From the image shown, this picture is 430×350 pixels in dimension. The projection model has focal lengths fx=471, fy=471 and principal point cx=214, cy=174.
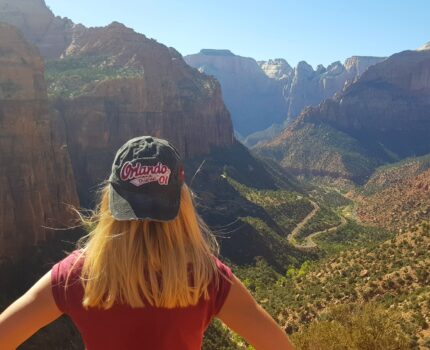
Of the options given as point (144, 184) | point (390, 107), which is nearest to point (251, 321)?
point (144, 184)

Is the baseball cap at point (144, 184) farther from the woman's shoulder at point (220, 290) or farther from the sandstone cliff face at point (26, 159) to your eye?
the sandstone cliff face at point (26, 159)

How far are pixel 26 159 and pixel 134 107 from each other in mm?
48125

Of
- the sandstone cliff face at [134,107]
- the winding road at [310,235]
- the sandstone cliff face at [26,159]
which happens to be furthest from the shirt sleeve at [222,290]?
the winding road at [310,235]

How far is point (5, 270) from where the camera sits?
29.4 metres

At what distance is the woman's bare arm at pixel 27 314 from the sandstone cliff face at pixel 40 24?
386ft

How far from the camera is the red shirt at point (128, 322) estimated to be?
346 cm

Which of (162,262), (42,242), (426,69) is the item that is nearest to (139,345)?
(162,262)

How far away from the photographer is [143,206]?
351 cm

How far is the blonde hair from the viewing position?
348cm

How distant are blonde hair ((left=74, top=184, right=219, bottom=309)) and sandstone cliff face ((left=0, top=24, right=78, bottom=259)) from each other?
29.4 metres

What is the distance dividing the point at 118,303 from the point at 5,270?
95.5 ft

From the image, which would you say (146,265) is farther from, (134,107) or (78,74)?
(78,74)

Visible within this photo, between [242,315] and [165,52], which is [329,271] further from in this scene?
[165,52]

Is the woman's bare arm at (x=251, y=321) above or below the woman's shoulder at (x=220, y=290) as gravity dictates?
below
